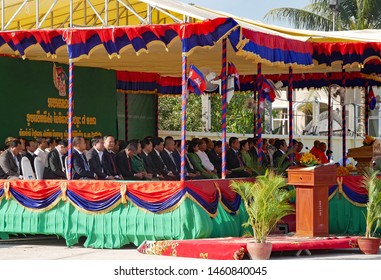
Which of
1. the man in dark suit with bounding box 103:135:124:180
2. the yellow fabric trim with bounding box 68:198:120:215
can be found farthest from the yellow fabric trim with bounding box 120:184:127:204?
the man in dark suit with bounding box 103:135:124:180

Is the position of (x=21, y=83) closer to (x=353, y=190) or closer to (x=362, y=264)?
(x=353, y=190)

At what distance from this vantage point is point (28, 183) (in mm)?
16641

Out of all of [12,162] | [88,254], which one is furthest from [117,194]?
[12,162]

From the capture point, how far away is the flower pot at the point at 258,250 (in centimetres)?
1405

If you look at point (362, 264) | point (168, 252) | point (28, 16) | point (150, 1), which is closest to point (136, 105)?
point (28, 16)

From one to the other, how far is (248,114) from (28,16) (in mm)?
18435

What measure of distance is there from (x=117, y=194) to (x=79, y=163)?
135cm

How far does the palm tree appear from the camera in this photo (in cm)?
3900

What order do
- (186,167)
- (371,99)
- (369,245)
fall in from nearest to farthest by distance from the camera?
(369,245) → (186,167) → (371,99)

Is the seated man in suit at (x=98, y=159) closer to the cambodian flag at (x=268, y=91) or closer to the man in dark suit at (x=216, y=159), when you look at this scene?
the man in dark suit at (x=216, y=159)

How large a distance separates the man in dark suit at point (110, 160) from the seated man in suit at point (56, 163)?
2.40 feet

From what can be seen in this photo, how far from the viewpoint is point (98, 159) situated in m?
17.2

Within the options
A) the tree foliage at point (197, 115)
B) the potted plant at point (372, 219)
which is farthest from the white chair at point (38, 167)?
the tree foliage at point (197, 115)

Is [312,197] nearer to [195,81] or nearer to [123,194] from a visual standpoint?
[195,81]
